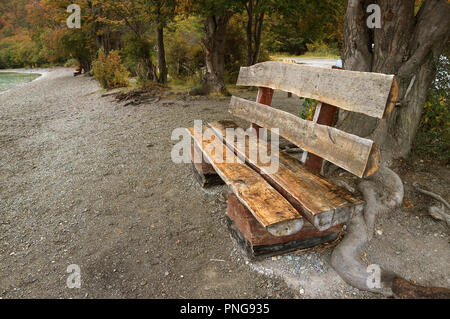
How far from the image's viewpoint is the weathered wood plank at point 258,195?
1.92 m

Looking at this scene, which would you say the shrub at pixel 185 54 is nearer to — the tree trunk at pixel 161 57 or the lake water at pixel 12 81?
the tree trunk at pixel 161 57

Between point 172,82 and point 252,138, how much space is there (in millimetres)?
10748

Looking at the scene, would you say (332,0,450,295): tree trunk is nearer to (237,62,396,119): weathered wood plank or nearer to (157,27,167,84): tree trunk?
(237,62,396,119): weathered wood plank

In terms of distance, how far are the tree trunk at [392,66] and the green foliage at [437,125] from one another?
0.28 m

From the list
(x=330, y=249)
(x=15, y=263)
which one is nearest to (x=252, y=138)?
(x=330, y=249)

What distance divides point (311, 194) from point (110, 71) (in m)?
11.2

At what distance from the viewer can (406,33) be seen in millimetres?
3018

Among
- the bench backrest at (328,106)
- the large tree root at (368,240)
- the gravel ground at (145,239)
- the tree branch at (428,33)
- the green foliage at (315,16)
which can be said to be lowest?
the gravel ground at (145,239)

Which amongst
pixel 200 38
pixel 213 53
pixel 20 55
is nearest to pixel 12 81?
pixel 200 38

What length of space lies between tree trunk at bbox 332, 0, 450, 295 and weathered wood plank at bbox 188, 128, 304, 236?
746 mm

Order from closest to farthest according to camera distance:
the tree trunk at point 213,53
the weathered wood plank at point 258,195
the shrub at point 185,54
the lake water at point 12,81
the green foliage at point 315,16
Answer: the weathered wood plank at point 258,195, the green foliage at point 315,16, the tree trunk at point 213,53, the shrub at point 185,54, the lake water at point 12,81

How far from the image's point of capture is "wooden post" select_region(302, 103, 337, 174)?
8.16 feet

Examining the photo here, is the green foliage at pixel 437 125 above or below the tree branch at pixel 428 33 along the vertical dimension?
below

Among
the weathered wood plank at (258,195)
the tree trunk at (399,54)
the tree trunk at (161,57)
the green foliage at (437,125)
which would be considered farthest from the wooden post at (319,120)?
the tree trunk at (161,57)
